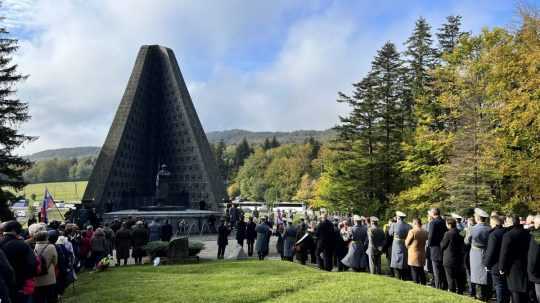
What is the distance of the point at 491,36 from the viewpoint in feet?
84.3

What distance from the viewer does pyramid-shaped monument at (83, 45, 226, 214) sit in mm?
35344

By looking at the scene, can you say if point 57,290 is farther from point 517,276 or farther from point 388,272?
point 388,272

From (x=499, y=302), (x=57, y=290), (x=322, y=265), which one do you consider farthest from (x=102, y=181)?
(x=499, y=302)

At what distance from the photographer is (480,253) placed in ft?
32.9

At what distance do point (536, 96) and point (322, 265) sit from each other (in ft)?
34.6

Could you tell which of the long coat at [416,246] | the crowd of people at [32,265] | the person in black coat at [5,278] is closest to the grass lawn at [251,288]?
the long coat at [416,246]

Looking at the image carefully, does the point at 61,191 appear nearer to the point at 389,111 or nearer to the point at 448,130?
the point at 389,111

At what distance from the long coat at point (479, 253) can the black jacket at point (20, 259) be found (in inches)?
332

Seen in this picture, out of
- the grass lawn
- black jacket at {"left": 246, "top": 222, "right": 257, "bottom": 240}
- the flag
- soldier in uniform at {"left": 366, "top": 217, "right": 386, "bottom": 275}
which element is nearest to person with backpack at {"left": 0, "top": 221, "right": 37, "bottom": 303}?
the grass lawn

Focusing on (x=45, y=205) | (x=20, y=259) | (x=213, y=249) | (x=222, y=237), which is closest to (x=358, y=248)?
(x=222, y=237)

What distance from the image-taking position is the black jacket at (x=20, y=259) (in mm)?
6715

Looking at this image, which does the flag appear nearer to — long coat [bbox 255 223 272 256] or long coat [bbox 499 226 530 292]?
long coat [bbox 255 223 272 256]

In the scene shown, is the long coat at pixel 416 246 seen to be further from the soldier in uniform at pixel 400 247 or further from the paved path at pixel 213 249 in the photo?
the paved path at pixel 213 249

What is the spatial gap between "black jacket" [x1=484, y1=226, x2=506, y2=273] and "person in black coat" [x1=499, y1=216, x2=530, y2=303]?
353mm
